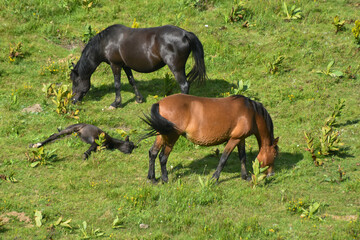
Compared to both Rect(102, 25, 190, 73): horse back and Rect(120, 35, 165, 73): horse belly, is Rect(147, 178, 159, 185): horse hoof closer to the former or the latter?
Rect(102, 25, 190, 73): horse back

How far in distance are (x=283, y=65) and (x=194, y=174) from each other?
22.7 feet

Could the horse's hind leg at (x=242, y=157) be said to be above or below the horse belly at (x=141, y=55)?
below

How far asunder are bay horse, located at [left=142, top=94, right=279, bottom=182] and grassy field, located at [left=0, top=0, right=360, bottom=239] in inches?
28.6

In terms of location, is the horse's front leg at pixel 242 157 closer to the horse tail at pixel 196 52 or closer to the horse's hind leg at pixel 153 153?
the horse's hind leg at pixel 153 153

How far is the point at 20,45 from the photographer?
15.5 m

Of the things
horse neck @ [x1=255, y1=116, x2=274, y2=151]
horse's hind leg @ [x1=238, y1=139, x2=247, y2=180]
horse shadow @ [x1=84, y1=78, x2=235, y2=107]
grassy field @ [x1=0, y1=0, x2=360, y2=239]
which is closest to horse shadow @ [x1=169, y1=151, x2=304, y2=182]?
grassy field @ [x1=0, y1=0, x2=360, y2=239]

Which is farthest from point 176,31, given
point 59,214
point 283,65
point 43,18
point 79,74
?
point 43,18

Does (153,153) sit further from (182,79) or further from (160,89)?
(160,89)

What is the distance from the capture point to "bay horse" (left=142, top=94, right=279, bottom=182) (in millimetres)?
8961

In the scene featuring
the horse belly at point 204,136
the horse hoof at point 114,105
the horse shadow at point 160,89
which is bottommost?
the horse shadow at point 160,89

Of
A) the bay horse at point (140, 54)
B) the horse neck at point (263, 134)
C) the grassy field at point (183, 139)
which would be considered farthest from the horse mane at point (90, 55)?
the horse neck at point (263, 134)

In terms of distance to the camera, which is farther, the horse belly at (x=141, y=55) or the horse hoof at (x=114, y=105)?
the horse hoof at (x=114, y=105)

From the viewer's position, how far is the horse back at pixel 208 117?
902cm

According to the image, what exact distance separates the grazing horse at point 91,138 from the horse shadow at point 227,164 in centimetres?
147
